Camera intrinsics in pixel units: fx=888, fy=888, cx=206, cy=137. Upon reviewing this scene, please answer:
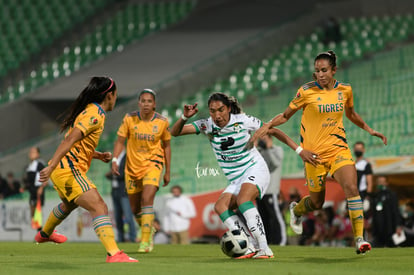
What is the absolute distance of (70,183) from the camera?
10.2 m

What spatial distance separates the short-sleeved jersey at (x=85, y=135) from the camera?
9875mm

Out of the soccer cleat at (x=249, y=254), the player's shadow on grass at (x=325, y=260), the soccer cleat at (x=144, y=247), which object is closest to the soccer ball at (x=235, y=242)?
the soccer cleat at (x=249, y=254)

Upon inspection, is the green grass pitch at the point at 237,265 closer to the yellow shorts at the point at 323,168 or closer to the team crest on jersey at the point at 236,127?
the yellow shorts at the point at 323,168

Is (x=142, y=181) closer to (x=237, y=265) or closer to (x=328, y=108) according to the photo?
(x=328, y=108)

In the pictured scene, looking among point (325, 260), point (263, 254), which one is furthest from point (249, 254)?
point (325, 260)

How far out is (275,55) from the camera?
110 ft

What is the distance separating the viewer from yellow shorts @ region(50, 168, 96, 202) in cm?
1018

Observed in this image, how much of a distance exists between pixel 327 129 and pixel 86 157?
317cm

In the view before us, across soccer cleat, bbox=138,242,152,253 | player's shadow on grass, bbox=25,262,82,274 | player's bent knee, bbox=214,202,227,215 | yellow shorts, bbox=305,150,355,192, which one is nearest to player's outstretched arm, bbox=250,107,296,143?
yellow shorts, bbox=305,150,355,192

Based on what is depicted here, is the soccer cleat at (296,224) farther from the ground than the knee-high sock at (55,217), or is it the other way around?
the knee-high sock at (55,217)

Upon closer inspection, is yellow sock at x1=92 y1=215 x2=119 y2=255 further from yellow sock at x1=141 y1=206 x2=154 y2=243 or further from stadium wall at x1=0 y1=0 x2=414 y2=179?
stadium wall at x1=0 y1=0 x2=414 y2=179

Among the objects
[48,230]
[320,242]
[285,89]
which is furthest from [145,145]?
[285,89]

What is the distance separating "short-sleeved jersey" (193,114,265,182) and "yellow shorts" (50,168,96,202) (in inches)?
73.2

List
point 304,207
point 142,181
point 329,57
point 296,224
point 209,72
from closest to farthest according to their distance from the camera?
point 329,57, point 304,207, point 296,224, point 142,181, point 209,72
